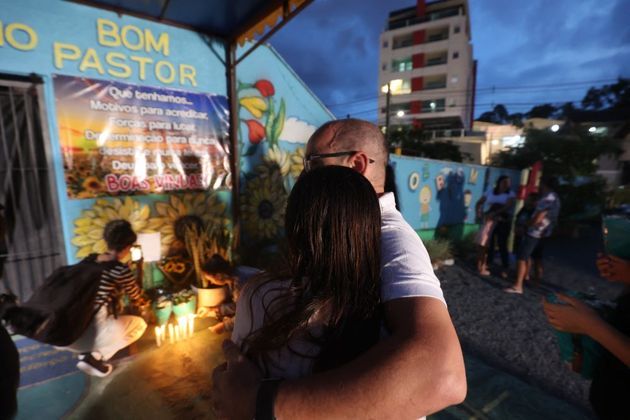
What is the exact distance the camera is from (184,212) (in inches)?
166

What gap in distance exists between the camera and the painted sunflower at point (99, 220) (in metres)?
3.54

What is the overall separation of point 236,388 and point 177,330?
3.03 meters

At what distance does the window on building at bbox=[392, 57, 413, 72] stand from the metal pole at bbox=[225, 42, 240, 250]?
34.8 meters

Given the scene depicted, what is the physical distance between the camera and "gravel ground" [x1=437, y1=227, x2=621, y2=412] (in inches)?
111

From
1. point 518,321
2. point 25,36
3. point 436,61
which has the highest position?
point 436,61

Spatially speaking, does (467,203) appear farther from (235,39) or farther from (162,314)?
(162,314)

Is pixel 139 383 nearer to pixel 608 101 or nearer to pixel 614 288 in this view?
pixel 614 288

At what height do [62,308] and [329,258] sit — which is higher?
[329,258]

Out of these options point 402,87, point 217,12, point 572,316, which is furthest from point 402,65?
point 572,316

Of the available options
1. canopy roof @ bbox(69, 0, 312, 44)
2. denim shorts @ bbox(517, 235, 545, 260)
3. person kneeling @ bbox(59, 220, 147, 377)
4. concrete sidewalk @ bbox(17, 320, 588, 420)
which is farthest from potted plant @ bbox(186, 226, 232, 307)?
denim shorts @ bbox(517, 235, 545, 260)

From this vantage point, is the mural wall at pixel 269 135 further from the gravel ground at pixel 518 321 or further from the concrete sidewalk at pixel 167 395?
the gravel ground at pixel 518 321

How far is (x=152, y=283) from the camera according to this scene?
406 centimetres

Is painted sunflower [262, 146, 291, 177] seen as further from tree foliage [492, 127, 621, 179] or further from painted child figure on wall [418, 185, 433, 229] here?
tree foliage [492, 127, 621, 179]

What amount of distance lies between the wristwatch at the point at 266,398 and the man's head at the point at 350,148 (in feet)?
2.68
